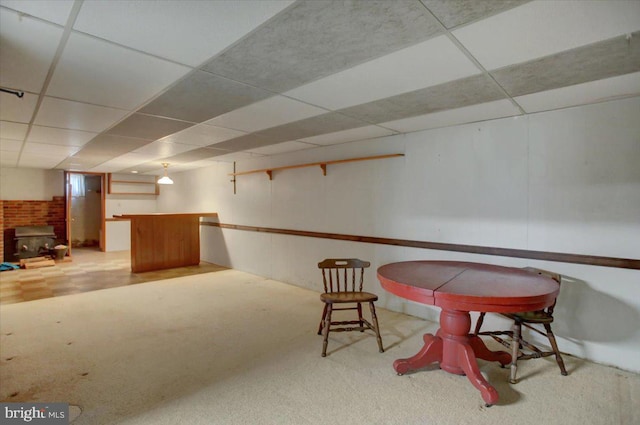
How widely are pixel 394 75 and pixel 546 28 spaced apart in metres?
0.81

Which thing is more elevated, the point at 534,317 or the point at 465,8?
the point at 465,8

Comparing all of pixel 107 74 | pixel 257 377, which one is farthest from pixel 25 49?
pixel 257 377

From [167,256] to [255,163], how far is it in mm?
2513

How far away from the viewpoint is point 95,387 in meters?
2.21

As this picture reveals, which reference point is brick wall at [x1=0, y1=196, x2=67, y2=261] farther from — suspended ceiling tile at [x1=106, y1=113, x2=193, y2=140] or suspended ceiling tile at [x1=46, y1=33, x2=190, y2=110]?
suspended ceiling tile at [x1=46, y1=33, x2=190, y2=110]

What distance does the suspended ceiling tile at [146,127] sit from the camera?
9.96ft

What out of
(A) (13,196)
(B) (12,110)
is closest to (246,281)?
(B) (12,110)

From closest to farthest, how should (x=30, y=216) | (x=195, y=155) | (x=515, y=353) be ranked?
(x=515, y=353), (x=195, y=155), (x=30, y=216)

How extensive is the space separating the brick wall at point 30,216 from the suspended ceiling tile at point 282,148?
5667 millimetres

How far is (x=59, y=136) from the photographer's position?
12.4 feet

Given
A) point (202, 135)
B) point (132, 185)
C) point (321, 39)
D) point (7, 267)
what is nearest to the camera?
point (321, 39)

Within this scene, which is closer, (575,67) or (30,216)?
(575,67)

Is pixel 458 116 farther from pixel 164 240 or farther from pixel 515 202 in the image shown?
pixel 164 240

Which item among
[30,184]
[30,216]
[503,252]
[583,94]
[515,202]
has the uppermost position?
[583,94]
